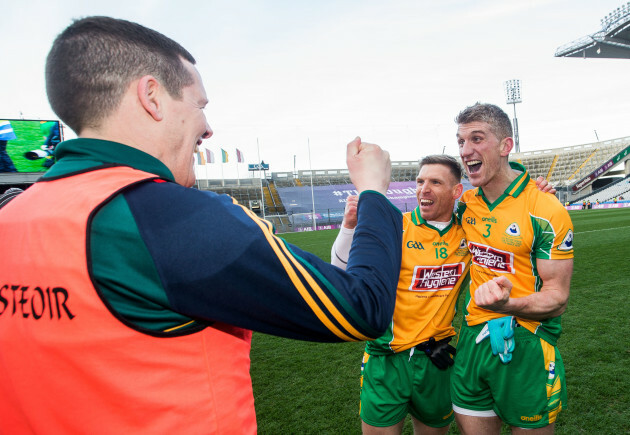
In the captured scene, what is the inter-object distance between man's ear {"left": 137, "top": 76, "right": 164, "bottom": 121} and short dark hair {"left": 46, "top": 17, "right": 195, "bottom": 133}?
0.02 m

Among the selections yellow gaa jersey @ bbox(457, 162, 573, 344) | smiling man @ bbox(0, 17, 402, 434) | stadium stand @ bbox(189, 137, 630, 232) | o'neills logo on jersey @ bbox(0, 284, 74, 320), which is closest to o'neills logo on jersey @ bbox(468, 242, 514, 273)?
yellow gaa jersey @ bbox(457, 162, 573, 344)

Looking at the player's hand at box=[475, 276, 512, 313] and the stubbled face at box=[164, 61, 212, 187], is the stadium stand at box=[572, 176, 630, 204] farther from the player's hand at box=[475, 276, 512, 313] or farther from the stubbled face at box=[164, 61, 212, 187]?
the stubbled face at box=[164, 61, 212, 187]

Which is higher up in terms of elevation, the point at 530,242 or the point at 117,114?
the point at 117,114

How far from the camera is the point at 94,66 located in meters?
1.01

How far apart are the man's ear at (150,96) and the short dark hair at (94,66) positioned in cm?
2

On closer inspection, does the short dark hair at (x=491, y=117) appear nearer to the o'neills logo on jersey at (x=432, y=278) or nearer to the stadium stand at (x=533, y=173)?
the o'neills logo on jersey at (x=432, y=278)

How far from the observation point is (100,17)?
3.48 ft

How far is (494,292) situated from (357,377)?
339 cm

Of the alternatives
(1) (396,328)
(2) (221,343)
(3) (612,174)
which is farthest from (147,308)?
(3) (612,174)

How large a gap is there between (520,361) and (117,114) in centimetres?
265

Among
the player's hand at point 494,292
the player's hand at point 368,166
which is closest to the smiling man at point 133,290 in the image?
the player's hand at point 368,166

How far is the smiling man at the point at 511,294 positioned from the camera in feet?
8.02

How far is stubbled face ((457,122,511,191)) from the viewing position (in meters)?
2.83

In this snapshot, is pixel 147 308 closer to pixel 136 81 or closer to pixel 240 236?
pixel 240 236
